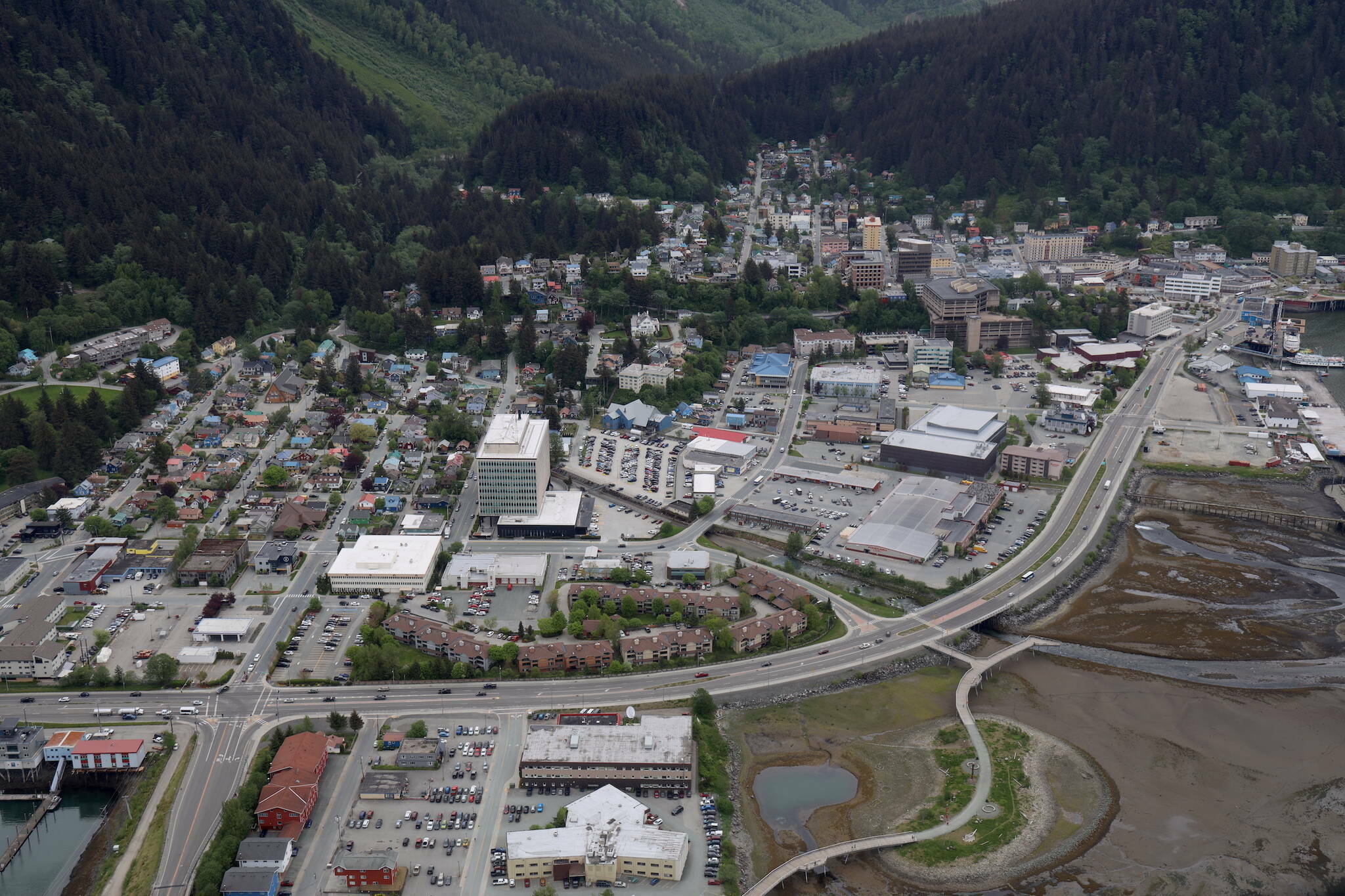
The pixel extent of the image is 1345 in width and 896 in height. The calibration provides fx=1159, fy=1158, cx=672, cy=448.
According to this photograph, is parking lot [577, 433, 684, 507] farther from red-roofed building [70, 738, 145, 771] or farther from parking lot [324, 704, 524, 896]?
red-roofed building [70, 738, 145, 771]

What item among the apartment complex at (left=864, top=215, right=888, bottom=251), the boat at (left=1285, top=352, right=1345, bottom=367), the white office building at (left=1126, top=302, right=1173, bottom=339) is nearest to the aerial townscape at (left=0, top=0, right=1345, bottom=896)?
the white office building at (left=1126, top=302, right=1173, bottom=339)

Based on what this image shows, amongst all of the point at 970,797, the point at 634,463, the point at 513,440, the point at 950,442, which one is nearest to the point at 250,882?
the point at 970,797

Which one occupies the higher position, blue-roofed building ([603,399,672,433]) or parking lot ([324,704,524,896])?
blue-roofed building ([603,399,672,433])

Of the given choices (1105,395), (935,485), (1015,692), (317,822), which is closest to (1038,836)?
(1015,692)

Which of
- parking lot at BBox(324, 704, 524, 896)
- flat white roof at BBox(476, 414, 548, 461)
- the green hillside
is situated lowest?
parking lot at BBox(324, 704, 524, 896)

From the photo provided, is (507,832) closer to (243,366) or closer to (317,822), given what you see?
(317,822)
